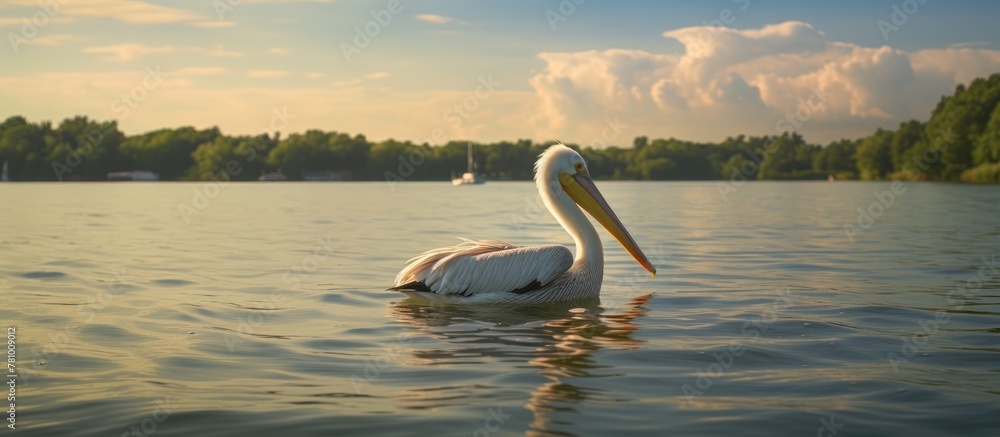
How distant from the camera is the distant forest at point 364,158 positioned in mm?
100188

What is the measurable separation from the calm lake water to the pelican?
0.16 metres

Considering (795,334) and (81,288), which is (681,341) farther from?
(81,288)

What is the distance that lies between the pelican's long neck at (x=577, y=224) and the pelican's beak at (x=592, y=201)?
8 cm

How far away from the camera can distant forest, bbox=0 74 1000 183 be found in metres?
100

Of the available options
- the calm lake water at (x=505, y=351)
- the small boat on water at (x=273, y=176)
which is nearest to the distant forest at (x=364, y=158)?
the small boat on water at (x=273, y=176)

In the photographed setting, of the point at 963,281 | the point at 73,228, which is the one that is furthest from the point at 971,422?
the point at 73,228

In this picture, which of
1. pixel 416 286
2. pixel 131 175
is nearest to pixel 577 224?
pixel 416 286

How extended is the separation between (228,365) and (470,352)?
1.33 m

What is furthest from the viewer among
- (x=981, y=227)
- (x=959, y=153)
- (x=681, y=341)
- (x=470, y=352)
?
(x=959, y=153)

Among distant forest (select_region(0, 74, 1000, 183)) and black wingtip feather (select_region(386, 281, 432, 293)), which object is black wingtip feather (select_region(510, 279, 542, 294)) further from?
distant forest (select_region(0, 74, 1000, 183))

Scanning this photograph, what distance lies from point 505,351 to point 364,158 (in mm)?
118435

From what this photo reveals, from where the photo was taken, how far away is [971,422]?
376 cm

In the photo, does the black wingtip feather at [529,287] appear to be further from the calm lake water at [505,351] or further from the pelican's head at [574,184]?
the pelican's head at [574,184]

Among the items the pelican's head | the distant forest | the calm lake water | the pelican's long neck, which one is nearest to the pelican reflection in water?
the calm lake water
